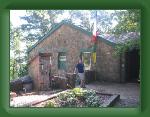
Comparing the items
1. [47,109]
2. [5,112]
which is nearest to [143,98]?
[47,109]

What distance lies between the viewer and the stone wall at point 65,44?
1.33m

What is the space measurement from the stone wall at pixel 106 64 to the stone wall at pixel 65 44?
0.10m

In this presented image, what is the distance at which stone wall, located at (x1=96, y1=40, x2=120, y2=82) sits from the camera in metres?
1.34

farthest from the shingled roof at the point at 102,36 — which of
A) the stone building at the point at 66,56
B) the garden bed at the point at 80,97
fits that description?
the garden bed at the point at 80,97

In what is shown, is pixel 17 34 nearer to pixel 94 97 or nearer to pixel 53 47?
pixel 53 47

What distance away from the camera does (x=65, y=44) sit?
4.79 ft

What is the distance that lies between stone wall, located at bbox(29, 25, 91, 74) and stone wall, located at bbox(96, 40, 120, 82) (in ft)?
0.32

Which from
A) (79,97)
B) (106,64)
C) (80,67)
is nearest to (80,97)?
(79,97)

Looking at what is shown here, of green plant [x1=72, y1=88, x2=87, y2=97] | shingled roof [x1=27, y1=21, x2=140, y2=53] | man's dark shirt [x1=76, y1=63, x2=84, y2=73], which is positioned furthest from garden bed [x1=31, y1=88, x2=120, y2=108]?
shingled roof [x1=27, y1=21, x2=140, y2=53]

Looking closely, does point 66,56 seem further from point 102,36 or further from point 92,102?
point 92,102

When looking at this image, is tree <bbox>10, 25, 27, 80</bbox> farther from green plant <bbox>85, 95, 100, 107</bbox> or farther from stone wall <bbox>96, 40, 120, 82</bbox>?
stone wall <bbox>96, 40, 120, 82</bbox>

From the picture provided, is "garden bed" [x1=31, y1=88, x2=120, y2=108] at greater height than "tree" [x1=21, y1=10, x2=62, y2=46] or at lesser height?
lesser

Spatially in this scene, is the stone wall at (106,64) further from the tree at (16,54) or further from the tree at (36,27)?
the tree at (16,54)
